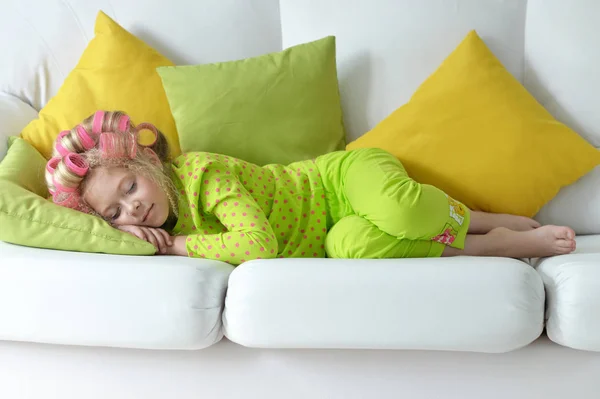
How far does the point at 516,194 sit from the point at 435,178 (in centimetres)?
23

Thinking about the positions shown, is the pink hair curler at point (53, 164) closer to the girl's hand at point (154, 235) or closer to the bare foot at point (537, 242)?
the girl's hand at point (154, 235)

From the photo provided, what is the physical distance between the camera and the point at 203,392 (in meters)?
1.42

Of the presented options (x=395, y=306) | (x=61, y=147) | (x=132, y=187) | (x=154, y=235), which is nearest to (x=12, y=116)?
(x=61, y=147)

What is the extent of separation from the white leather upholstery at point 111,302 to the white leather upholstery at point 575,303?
709 mm

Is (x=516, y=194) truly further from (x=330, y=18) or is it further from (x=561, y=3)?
(x=330, y=18)

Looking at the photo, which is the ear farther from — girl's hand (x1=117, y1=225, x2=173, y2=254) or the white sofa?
the white sofa

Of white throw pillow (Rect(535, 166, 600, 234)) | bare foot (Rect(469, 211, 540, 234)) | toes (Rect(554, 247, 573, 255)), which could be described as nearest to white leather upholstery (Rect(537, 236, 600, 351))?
toes (Rect(554, 247, 573, 255))

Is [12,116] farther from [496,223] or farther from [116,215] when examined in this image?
[496,223]

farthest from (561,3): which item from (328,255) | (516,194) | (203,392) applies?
(203,392)

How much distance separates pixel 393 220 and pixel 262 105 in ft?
2.20

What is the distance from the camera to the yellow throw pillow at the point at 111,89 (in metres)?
2.03

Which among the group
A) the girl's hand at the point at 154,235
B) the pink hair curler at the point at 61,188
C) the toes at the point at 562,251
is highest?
the pink hair curler at the point at 61,188

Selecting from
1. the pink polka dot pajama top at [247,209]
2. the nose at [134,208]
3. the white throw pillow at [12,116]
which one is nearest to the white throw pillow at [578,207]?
the pink polka dot pajama top at [247,209]

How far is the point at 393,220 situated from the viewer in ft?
4.93
